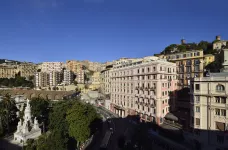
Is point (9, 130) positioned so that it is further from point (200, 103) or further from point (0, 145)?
point (200, 103)

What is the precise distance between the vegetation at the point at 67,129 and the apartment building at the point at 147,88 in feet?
56.7

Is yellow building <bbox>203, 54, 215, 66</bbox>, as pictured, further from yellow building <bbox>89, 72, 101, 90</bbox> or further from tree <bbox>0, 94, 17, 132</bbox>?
yellow building <bbox>89, 72, 101, 90</bbox>

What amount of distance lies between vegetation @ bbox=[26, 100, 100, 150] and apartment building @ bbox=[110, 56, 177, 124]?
1729 centimetres

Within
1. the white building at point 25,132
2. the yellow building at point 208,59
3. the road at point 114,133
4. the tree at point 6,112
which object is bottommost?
the road at point 114,133

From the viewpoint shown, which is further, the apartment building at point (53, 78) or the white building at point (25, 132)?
the apartment building at point (53, 78)

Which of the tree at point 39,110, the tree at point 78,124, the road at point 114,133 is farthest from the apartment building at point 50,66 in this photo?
the tree at point 78,124

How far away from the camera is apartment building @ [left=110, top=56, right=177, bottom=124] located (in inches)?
1869

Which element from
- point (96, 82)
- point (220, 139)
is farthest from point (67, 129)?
point (96, 82)

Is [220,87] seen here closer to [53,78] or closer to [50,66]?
[53,78]

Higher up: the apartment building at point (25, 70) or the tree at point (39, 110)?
the apartment building at point (25, 70)

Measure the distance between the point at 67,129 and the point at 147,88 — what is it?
2623cm

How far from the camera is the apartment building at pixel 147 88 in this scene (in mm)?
47469

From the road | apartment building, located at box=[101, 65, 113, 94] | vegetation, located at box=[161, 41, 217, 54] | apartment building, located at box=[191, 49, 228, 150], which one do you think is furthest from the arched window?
apartment building, located at box=[101, 65, 113, 94]

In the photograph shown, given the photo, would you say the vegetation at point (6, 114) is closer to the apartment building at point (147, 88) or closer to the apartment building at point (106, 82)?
the apartment building at point (147, 88)
